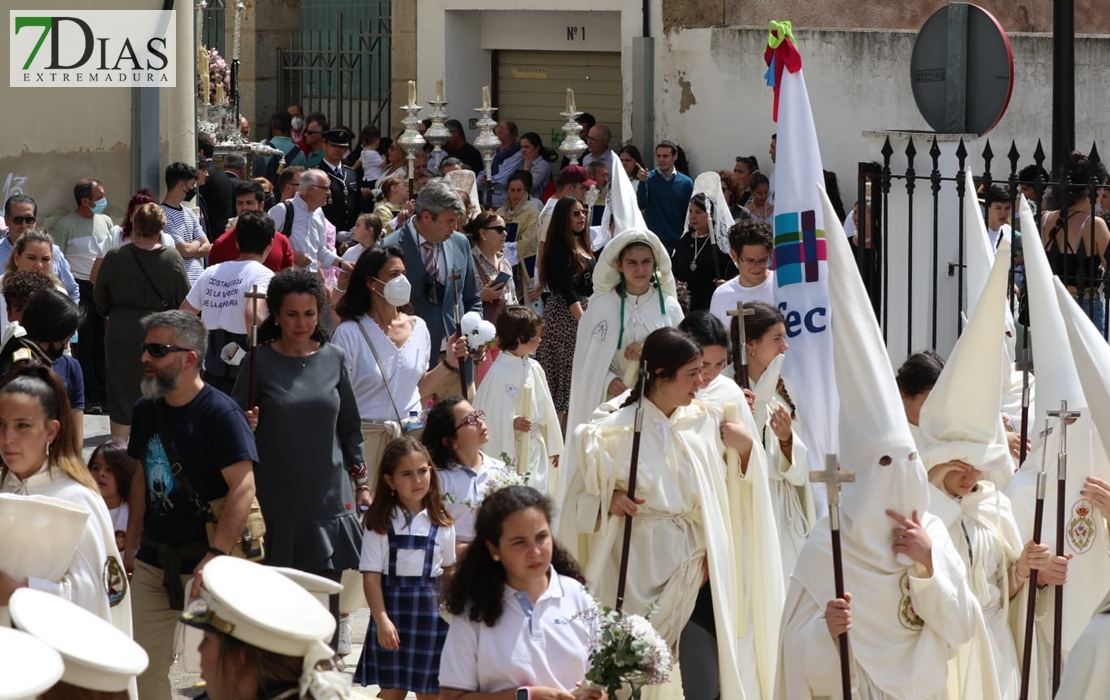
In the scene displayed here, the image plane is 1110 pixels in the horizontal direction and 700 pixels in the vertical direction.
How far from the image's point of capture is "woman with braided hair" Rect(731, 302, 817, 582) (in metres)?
7.84

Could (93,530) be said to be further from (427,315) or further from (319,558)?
(427,315)

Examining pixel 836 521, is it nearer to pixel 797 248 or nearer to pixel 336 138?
pixel 797 248

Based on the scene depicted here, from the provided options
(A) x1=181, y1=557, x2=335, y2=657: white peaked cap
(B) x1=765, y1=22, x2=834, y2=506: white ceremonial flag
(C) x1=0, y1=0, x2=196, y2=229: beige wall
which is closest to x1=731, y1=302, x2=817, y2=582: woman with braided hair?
(B) x1=765, y1=22, x2=834, y2=506: white ceremonial flag

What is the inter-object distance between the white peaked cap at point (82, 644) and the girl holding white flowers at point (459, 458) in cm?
352

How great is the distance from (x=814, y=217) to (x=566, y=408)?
246 centimetres

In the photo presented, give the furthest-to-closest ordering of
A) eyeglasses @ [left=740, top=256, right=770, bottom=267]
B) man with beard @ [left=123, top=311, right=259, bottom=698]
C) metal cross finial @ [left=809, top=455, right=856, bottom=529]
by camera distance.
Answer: eyeglasses @ [left=740, top=256, right=770, bottom=267]
man with beard @ [left=123, top=311, right=259, bottom=698]
metal cross finial @ [left=809, top=455, right=856, bottom=529]

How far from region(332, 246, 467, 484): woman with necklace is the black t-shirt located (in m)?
1.96

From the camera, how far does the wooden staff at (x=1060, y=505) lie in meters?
6.22

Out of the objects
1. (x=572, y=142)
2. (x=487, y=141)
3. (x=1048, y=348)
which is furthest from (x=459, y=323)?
(x=487, y=141)

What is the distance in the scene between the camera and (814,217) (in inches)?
355

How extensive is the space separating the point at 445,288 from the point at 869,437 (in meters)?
4.48

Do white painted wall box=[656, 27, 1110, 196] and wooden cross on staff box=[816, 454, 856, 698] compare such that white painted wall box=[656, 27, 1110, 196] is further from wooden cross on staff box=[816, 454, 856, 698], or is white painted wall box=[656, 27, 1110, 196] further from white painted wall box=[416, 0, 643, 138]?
wooden cross on staff box=[816, 454, 856, 698]

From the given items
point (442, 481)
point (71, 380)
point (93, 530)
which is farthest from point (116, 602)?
point (71, 380)

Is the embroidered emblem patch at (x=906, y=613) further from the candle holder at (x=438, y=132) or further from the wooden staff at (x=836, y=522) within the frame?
the candle holder at (x=438, y=132)
